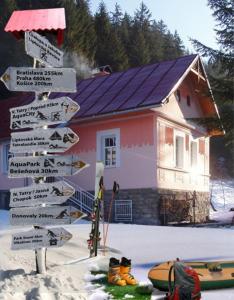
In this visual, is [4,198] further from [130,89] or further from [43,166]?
[43,166]

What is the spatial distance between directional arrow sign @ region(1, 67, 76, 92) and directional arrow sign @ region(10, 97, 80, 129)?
0.22 meters

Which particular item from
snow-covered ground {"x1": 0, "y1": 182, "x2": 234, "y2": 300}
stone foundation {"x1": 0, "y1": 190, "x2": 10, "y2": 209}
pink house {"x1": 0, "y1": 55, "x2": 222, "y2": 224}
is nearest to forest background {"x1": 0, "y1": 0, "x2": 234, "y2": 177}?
pink house {"x1": 0, "y1": 55, "x2": 222, "y2": 224}

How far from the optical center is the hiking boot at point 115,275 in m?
6.81

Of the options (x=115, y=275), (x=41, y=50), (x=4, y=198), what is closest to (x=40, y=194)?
(x=115, y=275)

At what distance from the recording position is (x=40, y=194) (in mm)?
6723

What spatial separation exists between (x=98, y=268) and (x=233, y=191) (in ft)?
115

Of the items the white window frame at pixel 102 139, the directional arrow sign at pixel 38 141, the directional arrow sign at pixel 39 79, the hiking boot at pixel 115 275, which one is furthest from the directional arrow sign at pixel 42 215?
the white window frame at pixel 102 139

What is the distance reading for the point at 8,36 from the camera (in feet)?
139

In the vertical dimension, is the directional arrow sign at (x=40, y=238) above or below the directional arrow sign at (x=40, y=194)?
below

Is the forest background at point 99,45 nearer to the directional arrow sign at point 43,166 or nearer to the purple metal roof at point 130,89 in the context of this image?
the purple metal roof at point 130,89

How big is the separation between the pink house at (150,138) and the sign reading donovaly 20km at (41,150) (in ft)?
31.6

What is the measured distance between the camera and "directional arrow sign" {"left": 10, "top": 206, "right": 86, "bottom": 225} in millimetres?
6652

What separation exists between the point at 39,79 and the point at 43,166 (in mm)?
1242

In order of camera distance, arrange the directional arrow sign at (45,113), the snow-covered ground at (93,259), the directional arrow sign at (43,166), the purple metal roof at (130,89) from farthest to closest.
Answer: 1. the purple metal roof at (130,89)
2. the directional arrow sign at (45,113)
3. the directional arrow sign at (43,166)
4. the snow-covered ground at (93,259)
